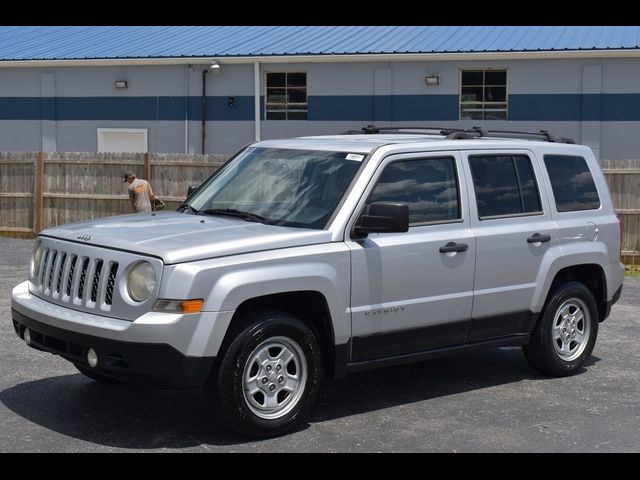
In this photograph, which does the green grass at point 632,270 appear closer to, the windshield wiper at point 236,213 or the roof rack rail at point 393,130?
the roof rack rail at point 393,130

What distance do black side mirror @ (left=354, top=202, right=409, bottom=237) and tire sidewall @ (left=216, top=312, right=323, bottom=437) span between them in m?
0.79

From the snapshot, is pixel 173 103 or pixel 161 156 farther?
pixel 173 103

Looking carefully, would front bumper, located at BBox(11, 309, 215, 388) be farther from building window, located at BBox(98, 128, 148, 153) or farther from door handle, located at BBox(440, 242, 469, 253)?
building window, located at BBox(98, 128, 148, 153)

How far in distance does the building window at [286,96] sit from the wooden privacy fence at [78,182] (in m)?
5.83

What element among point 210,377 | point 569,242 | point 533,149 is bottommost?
point 210,377

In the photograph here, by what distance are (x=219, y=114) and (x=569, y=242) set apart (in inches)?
740

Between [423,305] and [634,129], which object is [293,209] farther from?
[634,129]

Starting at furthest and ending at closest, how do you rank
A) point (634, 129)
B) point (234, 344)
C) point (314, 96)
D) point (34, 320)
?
1. point (314, 96)
2. point (634, 129)
3. point (34, 320)
4. point (234, 344)

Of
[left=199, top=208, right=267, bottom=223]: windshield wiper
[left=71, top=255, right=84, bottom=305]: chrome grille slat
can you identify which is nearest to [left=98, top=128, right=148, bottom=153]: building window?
[left=199, top=208, right=267, bottom=223]: windshield wiper

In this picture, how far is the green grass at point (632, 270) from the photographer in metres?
17.4

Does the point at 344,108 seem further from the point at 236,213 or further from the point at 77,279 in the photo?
the point at 77,279

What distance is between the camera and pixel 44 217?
72.3 feet

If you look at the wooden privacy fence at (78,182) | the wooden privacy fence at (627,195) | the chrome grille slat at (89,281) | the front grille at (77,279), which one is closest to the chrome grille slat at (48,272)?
the front grille at (77,279)

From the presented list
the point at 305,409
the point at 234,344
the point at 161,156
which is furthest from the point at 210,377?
the point at 161,156
